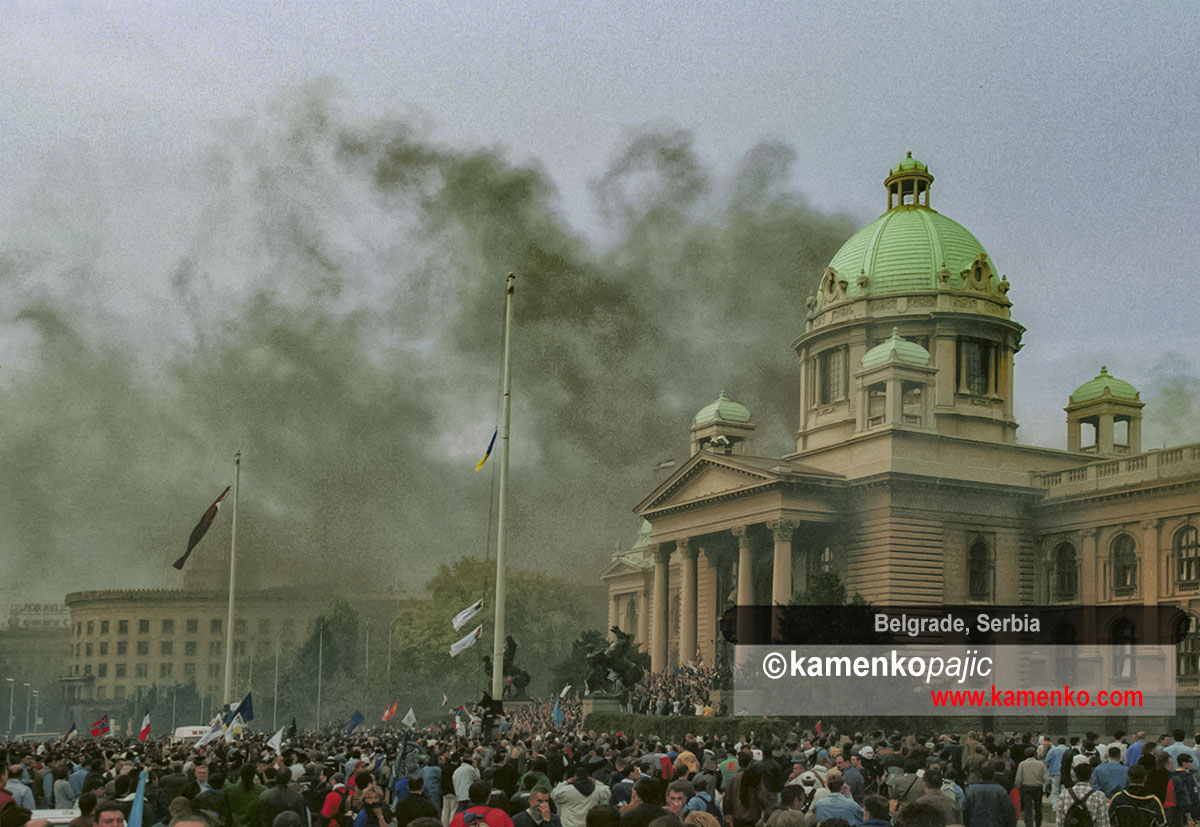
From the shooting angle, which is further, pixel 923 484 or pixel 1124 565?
pixel 923 484

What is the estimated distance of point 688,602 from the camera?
7675cm

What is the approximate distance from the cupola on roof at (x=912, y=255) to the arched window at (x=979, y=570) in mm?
15891

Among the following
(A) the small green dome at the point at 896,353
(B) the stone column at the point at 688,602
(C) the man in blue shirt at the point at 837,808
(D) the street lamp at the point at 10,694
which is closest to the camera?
(C) the man in blue shirt at the point at 837,808

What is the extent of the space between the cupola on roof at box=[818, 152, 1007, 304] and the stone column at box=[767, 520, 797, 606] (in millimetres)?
17895

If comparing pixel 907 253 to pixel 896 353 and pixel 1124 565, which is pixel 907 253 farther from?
pixel 1124 565

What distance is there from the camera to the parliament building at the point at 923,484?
64.6 metres

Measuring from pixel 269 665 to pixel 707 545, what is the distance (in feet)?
212

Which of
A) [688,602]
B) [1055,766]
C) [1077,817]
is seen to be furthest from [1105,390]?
[1077,817]

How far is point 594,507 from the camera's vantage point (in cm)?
12750

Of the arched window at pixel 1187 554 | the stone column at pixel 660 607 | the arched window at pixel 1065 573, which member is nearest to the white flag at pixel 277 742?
the arched window at pixel 1187 554

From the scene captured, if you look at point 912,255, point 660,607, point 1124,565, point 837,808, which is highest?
point 912,255

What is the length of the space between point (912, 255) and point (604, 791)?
67747 millimetres

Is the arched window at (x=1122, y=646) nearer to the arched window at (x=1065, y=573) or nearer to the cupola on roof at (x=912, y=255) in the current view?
the arched window at (x=1065, y=573)

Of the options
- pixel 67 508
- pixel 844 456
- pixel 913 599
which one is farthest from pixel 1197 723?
pixel 67 508
